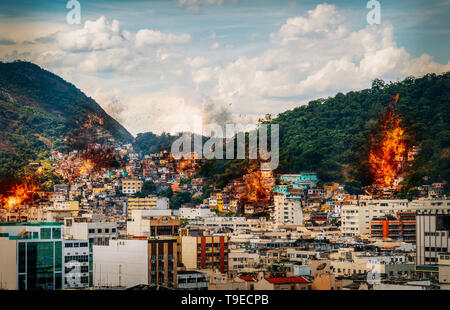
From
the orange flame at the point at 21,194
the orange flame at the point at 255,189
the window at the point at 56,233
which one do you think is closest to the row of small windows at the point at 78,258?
the window at the point at 56,233

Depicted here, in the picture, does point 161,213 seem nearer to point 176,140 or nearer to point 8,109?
point 176,140

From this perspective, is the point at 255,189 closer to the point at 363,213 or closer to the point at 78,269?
the point at 363,213

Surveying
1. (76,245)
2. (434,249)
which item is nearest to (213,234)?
(434,249)

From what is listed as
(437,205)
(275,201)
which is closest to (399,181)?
(275,201)

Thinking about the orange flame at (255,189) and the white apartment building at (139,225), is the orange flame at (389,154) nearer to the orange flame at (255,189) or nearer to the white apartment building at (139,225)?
the orange flame at (255,189)

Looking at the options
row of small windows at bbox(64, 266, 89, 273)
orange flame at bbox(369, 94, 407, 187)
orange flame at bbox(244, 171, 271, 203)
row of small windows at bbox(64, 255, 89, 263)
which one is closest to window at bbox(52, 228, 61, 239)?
row of small windows at bbox(64, 255, 89, 263)
